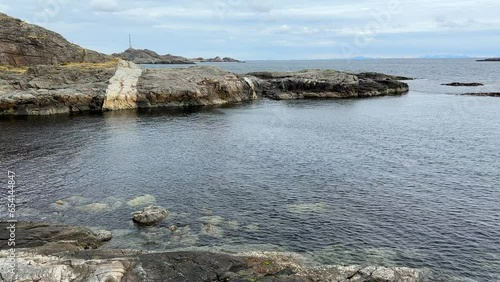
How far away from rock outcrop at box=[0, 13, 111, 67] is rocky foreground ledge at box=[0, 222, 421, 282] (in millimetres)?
97952

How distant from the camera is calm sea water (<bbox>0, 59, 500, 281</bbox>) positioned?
3133 centimetres

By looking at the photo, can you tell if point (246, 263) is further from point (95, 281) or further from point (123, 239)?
point (123, 239)

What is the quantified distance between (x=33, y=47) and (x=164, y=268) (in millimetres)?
109506

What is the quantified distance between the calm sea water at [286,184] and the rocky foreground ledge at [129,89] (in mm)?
12018

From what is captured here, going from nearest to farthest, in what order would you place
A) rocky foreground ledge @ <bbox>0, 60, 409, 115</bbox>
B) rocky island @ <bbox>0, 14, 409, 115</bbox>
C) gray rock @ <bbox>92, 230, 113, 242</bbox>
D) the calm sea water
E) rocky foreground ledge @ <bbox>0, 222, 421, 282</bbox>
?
1. rocky foreground ledge @ <bbox>0, 222, 421, 282</bbox>
2. the calm sea water
3. gray rock @ <bbox>92, 230, 113, 242</bbox>
4. rocky foreground ledge @ <bbox>0, 60, 409, 115</bbox>
5. rocky island @ <bbox>0, 14, 409, 115</bbox>

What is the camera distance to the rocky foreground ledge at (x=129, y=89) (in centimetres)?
9294

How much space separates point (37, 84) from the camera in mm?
94875

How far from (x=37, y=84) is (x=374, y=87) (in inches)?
3945

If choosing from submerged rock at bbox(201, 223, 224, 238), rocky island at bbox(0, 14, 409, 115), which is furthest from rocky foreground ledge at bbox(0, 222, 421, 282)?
rocky island at bbox(0, 14, 409, 115)

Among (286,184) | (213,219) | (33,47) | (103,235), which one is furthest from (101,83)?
(103,235)

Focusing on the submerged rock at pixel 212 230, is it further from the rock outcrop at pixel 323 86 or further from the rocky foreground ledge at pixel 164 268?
the rock outcrop at pixel 323 86

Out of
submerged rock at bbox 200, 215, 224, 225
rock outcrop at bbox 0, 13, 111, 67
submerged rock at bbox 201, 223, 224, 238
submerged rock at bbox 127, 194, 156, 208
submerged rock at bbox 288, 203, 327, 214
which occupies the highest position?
rock outcrop at bbox 0, 13, 111, 67

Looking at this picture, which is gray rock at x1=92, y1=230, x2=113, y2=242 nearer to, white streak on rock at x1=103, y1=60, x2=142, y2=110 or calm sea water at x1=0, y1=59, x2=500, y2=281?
calm sea water at x1=0, y1=59, x2=500, y2=281

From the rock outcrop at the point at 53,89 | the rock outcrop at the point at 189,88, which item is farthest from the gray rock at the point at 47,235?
the rock outcrop at the point at 189,88
